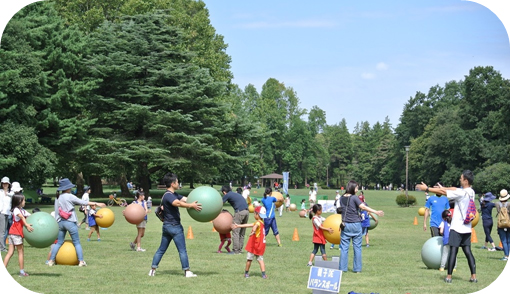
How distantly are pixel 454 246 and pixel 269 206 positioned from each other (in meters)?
7.74

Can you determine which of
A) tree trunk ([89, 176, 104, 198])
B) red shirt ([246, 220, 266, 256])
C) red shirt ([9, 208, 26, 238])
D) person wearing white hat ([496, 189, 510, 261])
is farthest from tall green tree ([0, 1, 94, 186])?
person wearing white hat ([496, 189, 510, 261])

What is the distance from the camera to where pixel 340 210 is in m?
Answer: 13.1

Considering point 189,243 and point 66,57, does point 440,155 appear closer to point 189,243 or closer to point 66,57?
point 66,57

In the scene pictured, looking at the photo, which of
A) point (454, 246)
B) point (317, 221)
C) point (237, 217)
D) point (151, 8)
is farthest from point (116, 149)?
point (454, 246)

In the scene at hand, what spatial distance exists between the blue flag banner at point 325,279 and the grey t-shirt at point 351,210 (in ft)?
10.3

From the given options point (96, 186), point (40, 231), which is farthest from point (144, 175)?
point (40, 231)

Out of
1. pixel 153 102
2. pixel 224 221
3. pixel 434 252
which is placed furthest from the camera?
pixel 153 102

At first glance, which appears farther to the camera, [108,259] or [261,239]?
[108,259]

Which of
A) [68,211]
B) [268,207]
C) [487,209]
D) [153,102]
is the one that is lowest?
[268,207]

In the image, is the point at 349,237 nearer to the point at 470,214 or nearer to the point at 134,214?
the point at 470,214

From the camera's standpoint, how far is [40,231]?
12102 millimetres

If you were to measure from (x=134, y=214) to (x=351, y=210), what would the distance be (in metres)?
5.99

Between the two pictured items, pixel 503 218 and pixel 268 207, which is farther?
→ pixel 268 207

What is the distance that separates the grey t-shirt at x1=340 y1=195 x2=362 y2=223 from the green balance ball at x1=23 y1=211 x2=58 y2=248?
587 cm
